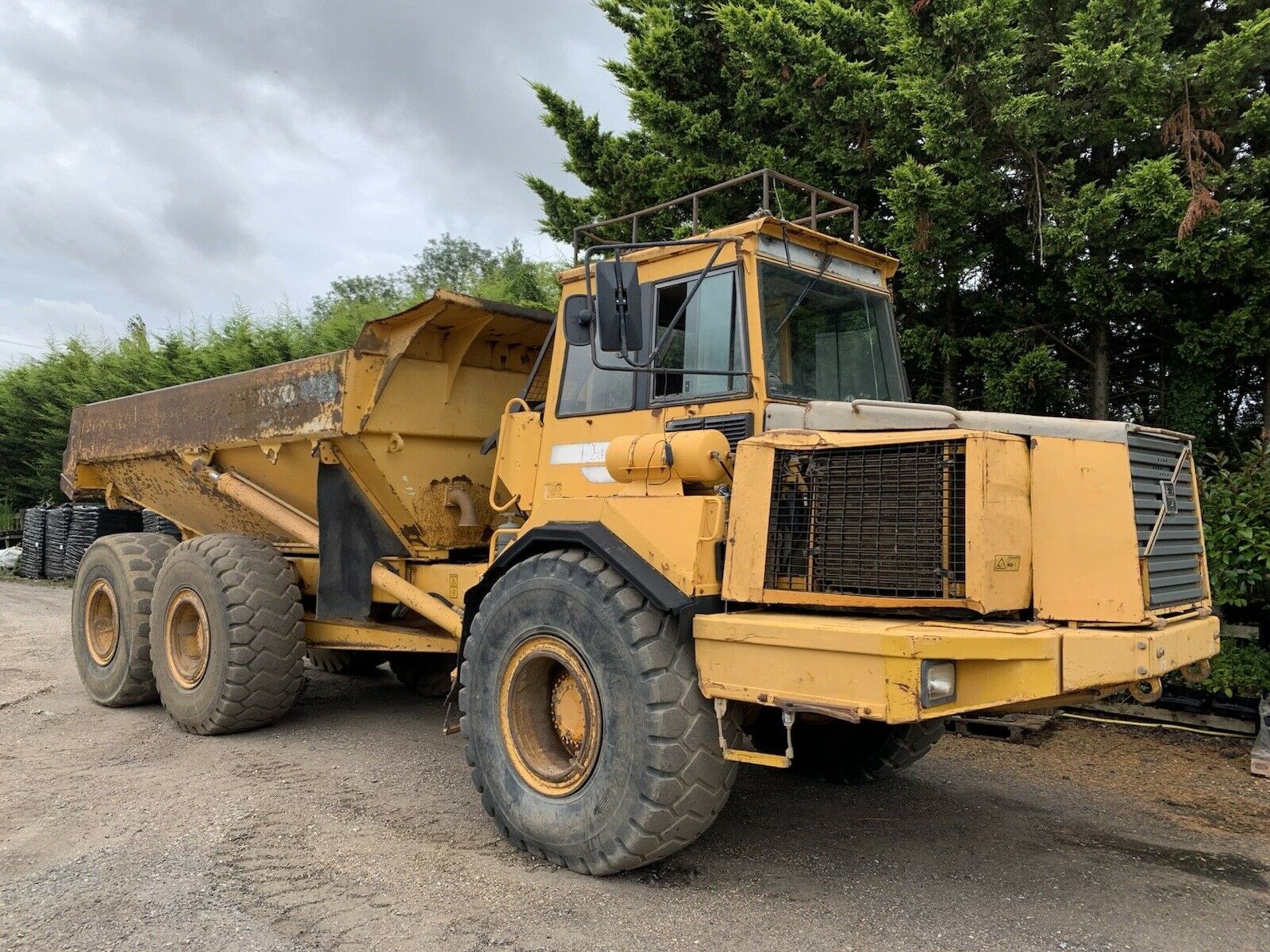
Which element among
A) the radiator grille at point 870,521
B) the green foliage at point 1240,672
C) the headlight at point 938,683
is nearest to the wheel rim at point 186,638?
the radiator grille at point 870,521

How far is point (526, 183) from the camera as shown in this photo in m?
9.70

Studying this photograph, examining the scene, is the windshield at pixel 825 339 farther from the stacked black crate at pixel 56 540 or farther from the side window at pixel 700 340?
the stacked black crate at pixel 56 540

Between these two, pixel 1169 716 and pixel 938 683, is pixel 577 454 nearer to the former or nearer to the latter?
pixel 938 683

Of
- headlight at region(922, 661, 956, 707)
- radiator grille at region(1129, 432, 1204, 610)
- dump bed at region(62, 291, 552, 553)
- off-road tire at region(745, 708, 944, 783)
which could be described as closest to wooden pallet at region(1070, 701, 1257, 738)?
off-road tire at region(745, 708, 944, 783)

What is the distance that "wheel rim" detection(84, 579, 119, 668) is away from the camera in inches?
300

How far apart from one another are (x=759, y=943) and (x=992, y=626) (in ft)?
4.51

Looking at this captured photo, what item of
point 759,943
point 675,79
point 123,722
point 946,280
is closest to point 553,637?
point 759,943

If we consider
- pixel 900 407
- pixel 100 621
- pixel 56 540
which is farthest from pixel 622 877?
pixel 56 540

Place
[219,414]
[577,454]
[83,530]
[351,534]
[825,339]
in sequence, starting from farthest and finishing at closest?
[83,530]
[219,414]
[351,534]
[577,454]
[825,339]

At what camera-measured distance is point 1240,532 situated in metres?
6.36

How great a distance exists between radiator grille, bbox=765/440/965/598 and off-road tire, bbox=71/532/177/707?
17.4ft

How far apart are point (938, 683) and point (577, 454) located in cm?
216

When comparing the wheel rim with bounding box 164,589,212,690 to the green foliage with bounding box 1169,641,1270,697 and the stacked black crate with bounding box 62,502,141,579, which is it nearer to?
the green foliage with bounding box 1169,641,1270,697

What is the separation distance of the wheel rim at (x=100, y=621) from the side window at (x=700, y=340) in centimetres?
519
